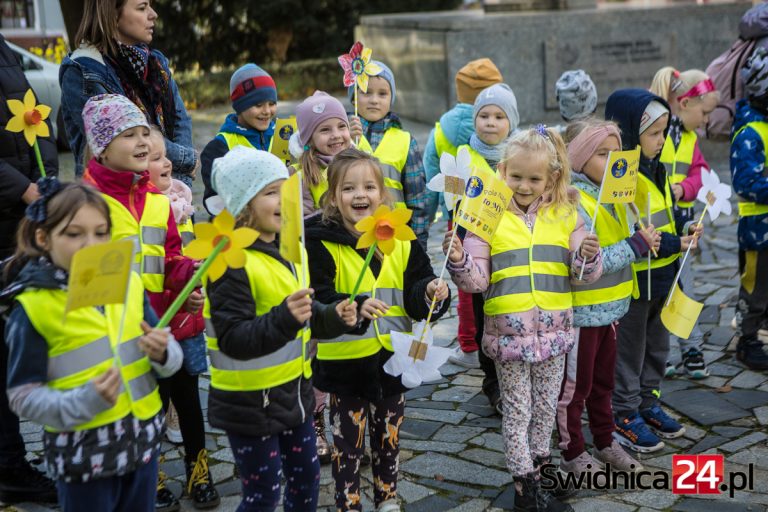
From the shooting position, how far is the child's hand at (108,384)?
2.68m

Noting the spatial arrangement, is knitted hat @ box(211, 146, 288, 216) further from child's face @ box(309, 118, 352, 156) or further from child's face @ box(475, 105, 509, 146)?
child's face @ box(475, 105, 509, 146)

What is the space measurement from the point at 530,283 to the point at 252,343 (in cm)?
138

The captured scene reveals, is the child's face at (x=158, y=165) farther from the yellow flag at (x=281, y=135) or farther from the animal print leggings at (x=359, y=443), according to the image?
the animal print leggings at (x=359, y=443)

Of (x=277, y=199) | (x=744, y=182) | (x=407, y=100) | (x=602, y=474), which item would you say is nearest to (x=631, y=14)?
(x=407, y=100)

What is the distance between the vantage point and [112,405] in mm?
2750

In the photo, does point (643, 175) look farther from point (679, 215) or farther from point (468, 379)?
point (468, 379)

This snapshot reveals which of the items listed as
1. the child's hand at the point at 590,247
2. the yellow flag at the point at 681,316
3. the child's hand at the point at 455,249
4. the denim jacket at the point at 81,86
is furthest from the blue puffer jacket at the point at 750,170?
the denim jacket at the point at 81,86

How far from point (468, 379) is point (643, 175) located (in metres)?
1.71

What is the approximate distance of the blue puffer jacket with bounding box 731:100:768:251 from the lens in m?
5.48

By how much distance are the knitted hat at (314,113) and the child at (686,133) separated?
6.58 ft

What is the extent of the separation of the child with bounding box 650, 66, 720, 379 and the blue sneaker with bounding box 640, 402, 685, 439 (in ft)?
1.72

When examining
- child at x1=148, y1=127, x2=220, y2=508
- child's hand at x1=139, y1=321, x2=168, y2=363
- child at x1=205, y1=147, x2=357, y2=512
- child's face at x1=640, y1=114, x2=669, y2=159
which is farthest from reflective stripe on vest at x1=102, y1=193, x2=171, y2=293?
child's face at x1=640, y1=114, x2=669, y2=159

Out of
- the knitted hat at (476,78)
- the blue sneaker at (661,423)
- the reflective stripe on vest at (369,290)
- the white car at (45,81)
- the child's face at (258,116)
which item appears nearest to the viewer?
the reflective stripe on vest at (369,290)

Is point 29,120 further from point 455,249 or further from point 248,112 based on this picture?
point 455,249
